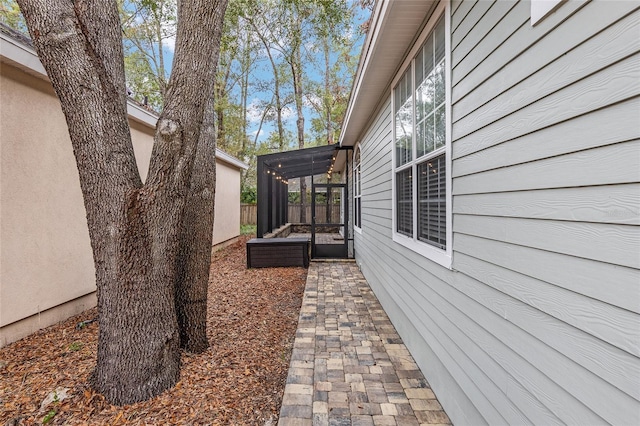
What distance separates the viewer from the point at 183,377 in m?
2.60

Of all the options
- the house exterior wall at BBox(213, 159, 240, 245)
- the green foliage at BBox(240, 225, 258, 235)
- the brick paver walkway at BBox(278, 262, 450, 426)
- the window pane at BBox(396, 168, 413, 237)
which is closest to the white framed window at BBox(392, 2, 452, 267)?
the window pane at BBox(396, 168, 413, 237)

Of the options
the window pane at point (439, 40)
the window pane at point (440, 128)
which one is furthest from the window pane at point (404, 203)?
the window pane at point (439, 40)

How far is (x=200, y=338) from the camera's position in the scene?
3.05 metres

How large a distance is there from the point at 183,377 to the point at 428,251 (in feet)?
7.56

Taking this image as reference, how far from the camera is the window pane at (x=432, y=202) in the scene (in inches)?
96.4

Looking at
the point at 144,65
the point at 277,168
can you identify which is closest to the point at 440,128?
the point at 277,168

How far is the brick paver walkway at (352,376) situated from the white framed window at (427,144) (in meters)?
1.07

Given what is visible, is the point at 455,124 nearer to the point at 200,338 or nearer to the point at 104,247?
the point at 104,247

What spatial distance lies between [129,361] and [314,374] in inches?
56.9

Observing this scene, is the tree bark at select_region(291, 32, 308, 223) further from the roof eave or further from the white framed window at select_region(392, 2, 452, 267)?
the white framed window at select_region(392, 2, 452, 267)

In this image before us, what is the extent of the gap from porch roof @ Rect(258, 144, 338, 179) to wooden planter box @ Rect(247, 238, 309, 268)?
1887mm

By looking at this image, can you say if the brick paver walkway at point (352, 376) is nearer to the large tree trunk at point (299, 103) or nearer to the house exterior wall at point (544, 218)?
the house exterior wall at point (544, 218)

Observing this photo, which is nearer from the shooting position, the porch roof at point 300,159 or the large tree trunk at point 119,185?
the large tree trunk at point 119,185

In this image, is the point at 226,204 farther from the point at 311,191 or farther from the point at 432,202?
the point at 432,202
